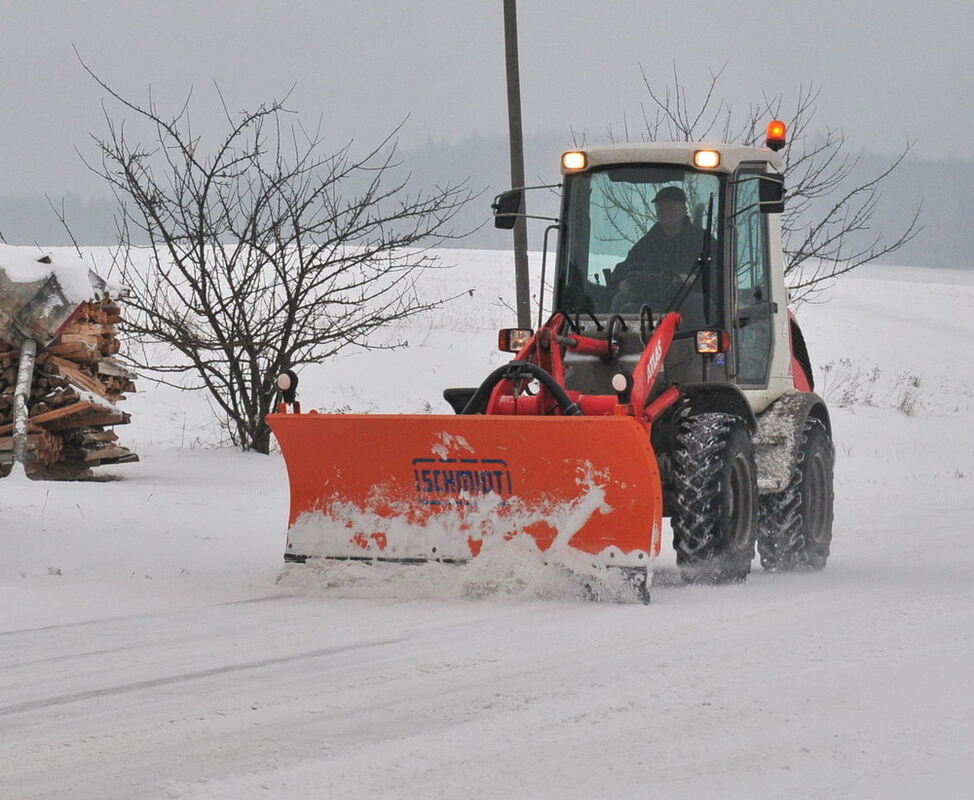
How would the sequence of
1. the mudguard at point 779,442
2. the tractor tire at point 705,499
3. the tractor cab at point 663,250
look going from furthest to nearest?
the mudguard at point 779,442 → the tractor cab at point 663,250 → the tractor tire at point 705,499

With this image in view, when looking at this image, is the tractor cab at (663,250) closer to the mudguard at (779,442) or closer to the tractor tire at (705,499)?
the mudguard at (779,442)

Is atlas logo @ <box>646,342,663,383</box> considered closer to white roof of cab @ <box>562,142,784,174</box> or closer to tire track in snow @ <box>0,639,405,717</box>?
white roof of cab @ <box>562,142,784,174</box>

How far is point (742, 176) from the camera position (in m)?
7.96

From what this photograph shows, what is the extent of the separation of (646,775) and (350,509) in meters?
3.46

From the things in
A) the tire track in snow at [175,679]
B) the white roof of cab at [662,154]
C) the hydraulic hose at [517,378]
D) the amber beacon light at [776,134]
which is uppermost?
the amber beacon light at [776,134]

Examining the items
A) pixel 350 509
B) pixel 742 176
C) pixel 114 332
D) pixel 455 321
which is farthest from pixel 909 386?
pixel 350 509

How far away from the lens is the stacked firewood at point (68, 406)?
1155cm

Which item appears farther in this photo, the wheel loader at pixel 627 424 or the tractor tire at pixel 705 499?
the tractor tire at pixel 705 499

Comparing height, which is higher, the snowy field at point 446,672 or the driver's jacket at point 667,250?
the driver's jacket at point 667,250

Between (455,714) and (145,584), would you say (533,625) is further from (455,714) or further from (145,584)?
(145,584)

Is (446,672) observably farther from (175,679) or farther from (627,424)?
(627,424)

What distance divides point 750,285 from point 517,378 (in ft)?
6.31

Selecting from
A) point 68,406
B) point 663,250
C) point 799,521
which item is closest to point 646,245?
point 663,250

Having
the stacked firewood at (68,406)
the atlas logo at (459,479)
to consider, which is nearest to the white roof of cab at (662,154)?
the atlas logo at (459,479)
